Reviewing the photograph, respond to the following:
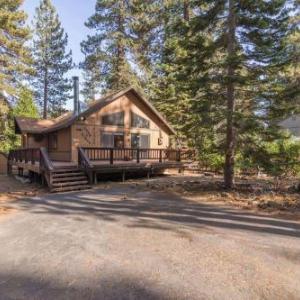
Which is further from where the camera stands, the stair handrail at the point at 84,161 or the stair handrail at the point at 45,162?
the stair handrail at the point at 84,161

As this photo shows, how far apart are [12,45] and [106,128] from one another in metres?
16.0

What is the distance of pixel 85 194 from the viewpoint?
1134cm

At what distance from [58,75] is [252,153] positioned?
3407 cm

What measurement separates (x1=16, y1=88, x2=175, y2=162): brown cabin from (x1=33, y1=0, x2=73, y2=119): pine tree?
18.9 m

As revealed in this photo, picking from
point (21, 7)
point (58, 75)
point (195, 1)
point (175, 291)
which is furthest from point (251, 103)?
point (58, 75)

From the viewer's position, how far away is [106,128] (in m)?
18.4

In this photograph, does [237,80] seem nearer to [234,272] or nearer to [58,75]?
[234,272]

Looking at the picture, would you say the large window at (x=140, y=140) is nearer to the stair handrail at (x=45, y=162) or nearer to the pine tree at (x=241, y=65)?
the stair handrail at (x=45, y=162)

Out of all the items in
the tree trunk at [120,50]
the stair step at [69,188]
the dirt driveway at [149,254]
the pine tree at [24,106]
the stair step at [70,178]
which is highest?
the tree trunk at [120,50]

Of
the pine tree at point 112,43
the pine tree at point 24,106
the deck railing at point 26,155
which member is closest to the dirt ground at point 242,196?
the deck railing at point 26,155

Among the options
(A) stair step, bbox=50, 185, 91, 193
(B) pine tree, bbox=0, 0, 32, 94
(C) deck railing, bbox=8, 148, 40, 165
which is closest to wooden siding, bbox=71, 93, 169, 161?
(C) deck railing, bbox=8, 148, 40, 165

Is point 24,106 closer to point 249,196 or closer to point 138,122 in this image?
point 138,122

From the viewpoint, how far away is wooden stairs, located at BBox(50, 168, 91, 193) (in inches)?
480

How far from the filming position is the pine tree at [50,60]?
122ft
